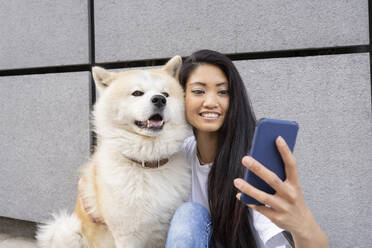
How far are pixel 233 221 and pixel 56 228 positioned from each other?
3.45 ft

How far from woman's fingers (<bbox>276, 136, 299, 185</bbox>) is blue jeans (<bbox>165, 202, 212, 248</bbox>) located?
0.52 m

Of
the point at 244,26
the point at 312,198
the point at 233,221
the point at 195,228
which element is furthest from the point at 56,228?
the point at 244,26

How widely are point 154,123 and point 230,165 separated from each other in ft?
1.22

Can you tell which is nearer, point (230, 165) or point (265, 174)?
point (265, 174)

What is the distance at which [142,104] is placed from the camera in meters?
1.07

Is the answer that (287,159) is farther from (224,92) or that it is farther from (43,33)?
(43,33)

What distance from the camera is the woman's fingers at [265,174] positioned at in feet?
1.96

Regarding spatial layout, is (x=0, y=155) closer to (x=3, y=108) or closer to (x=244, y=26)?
(x=3, y=108)

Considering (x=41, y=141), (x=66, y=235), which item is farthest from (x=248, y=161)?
(x=41, y=141)

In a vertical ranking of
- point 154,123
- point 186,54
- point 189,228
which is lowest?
point 189,228

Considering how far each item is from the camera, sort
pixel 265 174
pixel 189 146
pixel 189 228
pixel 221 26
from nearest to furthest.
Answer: pixel 265 174
pixel 189 228
pixel 189 146
pixel 221 26

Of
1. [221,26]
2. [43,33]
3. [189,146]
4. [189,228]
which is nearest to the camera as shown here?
[189,228]

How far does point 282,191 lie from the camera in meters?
0.62

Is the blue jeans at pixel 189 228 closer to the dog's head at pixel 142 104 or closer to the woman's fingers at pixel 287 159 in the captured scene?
the dog's head at pixel 142 104
